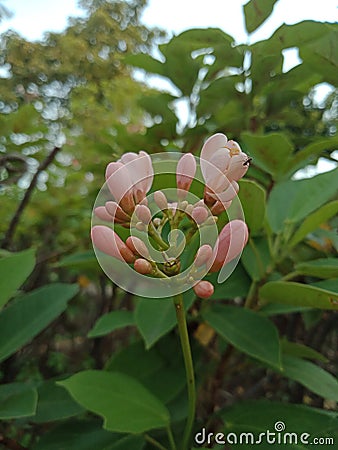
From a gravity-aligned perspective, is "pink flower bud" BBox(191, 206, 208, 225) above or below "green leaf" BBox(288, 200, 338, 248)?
above

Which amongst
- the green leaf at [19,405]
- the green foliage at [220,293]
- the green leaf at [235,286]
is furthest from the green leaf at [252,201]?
the green leaf at [19,405]

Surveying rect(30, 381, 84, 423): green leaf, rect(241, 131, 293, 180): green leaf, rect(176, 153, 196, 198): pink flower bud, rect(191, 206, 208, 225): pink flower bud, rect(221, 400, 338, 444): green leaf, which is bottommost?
rect(221, 400, 338, 444): green leaf

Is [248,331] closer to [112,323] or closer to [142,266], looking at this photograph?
[112,323]

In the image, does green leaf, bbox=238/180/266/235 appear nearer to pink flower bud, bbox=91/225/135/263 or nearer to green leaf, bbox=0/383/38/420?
pink flower bud, bbox=91/225/135/263

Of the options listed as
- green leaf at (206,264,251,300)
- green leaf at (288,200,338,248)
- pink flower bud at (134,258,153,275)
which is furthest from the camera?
green leaf at (206,264,251,300)

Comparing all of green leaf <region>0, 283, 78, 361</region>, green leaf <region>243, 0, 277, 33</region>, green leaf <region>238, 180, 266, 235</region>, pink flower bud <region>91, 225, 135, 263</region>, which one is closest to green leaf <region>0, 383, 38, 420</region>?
green leaf <region>0, 283, 78, 361</region>

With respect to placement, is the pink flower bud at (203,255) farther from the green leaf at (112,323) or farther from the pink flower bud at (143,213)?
the green leaf at (112,323)
